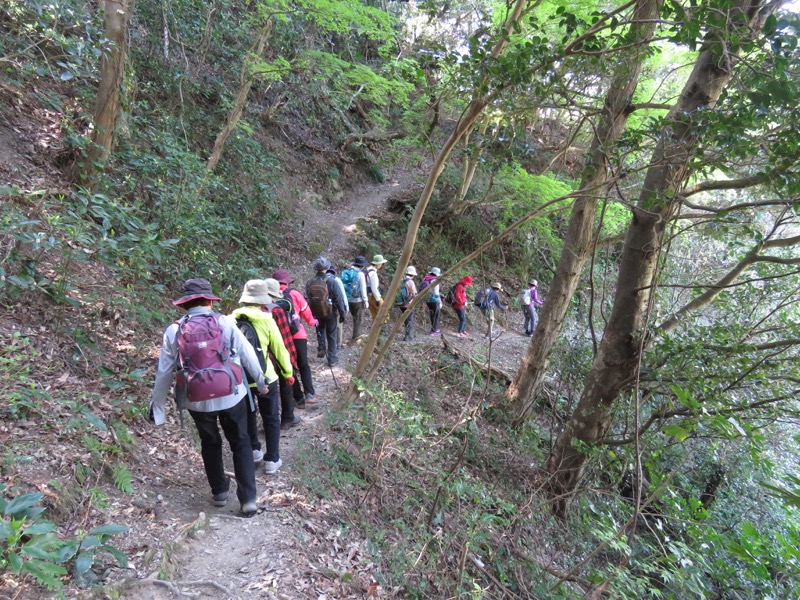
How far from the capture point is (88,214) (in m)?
6.71

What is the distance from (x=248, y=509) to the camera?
4031 millimetres

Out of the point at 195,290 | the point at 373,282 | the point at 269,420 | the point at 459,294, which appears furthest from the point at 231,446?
the point at 459,294

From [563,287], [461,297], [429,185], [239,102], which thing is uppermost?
[239,102]

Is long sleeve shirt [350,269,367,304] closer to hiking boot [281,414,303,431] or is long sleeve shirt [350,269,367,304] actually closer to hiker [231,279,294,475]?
hiking boot [281,414,303,431]

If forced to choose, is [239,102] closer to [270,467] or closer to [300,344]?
[300,344]

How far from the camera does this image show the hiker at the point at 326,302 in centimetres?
753

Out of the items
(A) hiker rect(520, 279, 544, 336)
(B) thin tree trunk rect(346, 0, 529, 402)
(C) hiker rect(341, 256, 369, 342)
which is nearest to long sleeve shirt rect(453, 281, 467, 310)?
(A) hiker rect(520, 279, 544, 336)

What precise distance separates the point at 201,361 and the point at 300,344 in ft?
8.63

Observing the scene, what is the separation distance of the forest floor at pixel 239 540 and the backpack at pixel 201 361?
3.63 feet

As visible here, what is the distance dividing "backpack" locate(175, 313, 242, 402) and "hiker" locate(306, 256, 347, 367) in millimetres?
3796

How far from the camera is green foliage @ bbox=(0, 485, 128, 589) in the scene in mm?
1975

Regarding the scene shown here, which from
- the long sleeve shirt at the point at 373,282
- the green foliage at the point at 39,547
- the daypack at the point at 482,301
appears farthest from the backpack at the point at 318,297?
the daypack at the point at 482,301

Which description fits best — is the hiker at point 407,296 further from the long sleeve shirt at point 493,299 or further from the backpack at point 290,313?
the backpack at point 290,313

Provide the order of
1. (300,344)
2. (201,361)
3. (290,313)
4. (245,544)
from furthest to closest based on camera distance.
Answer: (300,344)
(290,313)
(245,544)
(201,361)
